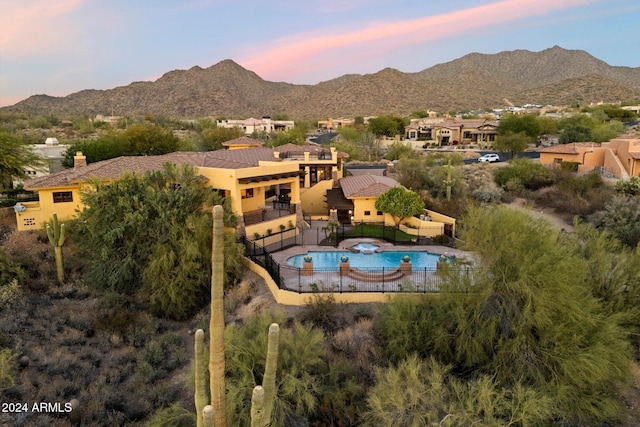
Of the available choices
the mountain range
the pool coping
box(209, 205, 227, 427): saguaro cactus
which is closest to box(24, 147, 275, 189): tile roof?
the pool coping

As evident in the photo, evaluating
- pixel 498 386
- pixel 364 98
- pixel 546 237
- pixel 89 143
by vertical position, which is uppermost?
pixel 364 98

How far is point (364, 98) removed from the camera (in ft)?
452

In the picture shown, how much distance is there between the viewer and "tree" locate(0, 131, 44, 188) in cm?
2573

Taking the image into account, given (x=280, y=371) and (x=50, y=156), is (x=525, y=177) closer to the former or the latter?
(x=280, y=371)

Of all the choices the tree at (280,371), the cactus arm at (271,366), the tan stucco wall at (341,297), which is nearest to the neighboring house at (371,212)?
the tan stucco wall at (341,297)

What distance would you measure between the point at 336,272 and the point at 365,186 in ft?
39.6

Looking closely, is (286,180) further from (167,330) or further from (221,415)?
(221,415)

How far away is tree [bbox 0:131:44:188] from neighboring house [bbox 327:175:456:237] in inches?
819

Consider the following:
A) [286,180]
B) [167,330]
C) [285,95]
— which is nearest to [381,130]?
[286,180]

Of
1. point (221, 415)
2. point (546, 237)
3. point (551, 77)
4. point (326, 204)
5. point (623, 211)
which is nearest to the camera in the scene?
point (221, 415)

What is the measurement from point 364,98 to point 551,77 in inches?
3042

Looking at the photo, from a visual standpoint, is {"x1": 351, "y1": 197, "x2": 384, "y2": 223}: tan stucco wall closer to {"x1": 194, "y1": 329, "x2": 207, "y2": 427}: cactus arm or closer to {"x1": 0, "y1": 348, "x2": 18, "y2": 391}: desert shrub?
{"x1": 0, "y1": 348, "x2": 18, "y2": 391}: desert shrub

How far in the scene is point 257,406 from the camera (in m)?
8.31

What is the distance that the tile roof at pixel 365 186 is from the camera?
3028cm
